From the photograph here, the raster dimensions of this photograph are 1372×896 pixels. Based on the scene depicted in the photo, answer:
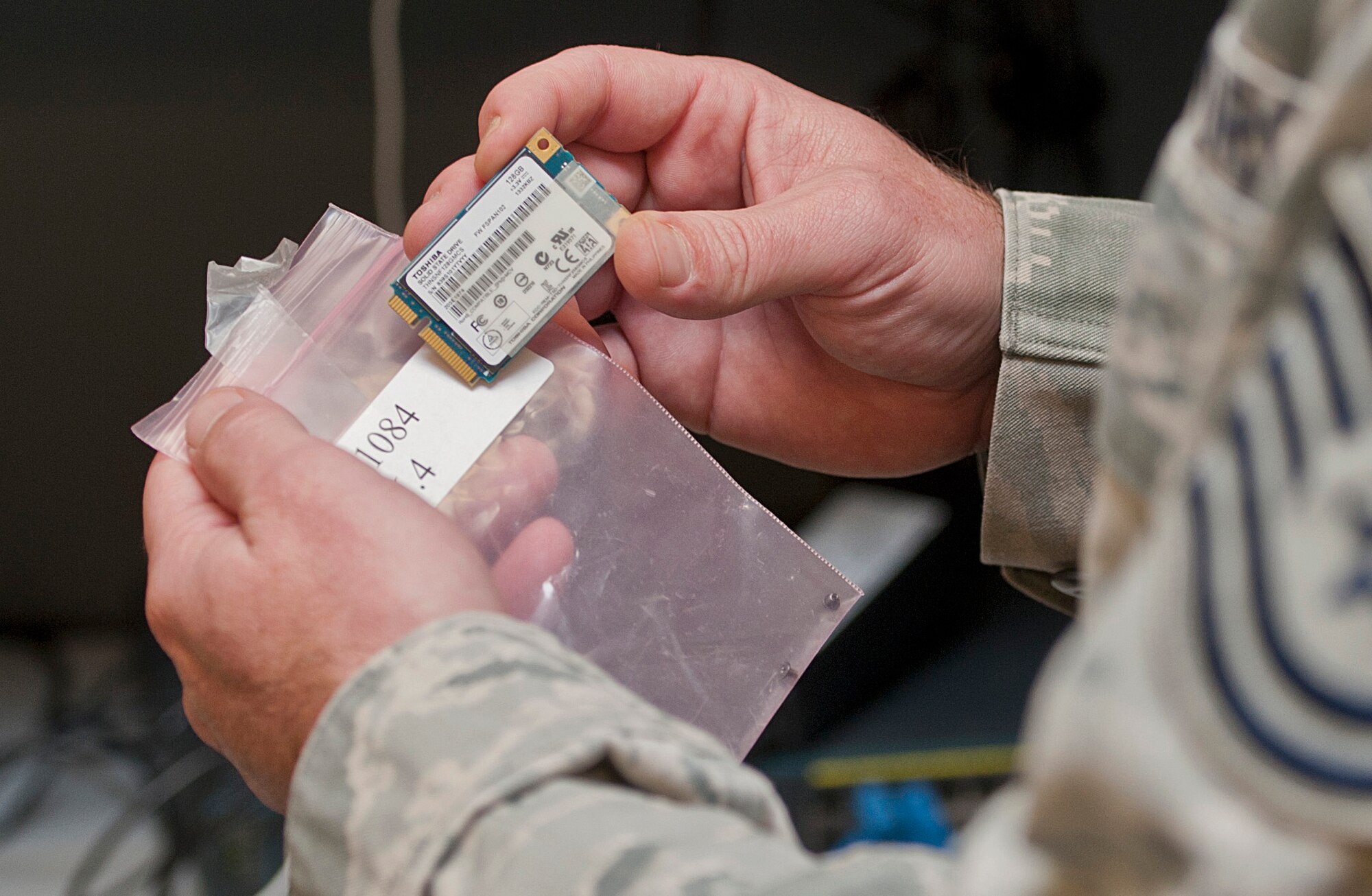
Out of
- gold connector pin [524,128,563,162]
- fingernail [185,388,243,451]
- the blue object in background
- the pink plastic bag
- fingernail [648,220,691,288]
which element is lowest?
the blue object in background

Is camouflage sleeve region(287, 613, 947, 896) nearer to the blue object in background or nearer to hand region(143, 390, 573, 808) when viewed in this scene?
hand region(143, 390, 573, 808)

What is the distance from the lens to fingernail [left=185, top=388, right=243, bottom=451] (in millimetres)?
484

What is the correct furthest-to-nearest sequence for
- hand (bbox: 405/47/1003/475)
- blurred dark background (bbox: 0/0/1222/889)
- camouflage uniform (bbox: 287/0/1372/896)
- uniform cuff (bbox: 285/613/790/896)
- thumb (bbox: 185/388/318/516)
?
blurred dark background (bbox: 0/0/1222/889), hand (bbox: 405/47/1003/475), thumb (bbox: 185/388/318/516), uniform cuff (bbox: 285/613/790/896), camouflage uniform (bbox: 287/0/1372/896)

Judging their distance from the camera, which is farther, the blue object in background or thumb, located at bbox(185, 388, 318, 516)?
the blue object in background

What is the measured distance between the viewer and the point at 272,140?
2.43 feet

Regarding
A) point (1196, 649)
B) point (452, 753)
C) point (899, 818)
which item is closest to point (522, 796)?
point (452, 753)

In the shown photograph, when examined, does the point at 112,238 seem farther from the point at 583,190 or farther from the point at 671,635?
the point at 671,635

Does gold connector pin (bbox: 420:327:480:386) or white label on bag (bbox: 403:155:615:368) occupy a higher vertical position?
white label on bag (bbox: 403:155:615:368)

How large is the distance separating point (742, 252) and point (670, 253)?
0.04 metres

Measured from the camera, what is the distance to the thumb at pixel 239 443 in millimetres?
445

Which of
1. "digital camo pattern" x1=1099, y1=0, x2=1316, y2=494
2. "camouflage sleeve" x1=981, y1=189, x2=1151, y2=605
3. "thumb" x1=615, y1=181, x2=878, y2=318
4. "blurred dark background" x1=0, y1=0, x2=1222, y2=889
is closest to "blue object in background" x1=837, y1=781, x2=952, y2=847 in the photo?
"blurred dark background" x1=0, y1=0, x2=1222, y2=889

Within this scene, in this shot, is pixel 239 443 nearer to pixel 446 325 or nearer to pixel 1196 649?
pixel 446 325

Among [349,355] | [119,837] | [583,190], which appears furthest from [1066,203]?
[119,837]

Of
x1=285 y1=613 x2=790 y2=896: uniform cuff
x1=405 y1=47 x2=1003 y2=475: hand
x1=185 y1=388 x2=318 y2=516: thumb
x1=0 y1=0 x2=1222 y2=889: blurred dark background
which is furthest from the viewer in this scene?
x1=0 y1=0 x2=1222 y2=889: blurred dark background
